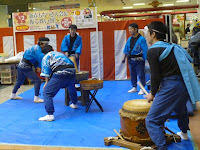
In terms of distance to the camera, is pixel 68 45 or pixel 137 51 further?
pixel 68 45

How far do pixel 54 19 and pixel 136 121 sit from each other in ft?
19.8

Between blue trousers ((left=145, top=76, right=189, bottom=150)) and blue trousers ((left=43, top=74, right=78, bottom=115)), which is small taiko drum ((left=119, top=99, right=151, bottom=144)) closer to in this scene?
blue trousers ((left=145, top=76, right=189, bottom=150))

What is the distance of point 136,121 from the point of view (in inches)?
118

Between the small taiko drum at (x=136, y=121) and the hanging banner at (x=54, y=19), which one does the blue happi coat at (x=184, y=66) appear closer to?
the small taiko drum at (x=136, y=121)

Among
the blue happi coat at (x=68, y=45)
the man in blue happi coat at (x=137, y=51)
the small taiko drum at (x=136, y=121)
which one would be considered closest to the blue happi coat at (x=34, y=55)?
the blue happi coat at (x=68, y=45)

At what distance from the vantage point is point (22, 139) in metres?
3.56

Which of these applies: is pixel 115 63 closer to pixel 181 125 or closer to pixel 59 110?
pixel 59 110

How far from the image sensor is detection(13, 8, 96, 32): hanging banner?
26.3ft

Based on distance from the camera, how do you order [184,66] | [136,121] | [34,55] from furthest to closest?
[34,55] < [136,121] < [184,66]

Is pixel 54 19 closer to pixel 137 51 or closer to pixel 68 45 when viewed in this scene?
pixel 68 45

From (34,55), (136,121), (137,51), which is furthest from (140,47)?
(136,121)

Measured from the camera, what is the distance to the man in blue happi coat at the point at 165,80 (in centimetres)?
256

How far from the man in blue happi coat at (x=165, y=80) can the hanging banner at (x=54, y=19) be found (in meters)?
5.58

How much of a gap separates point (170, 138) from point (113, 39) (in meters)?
5.44
